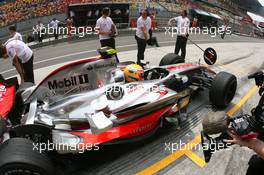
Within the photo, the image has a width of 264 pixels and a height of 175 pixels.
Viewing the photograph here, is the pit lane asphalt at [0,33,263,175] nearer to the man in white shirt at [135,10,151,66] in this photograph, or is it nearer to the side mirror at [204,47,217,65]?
the side mirror at [204,47,217,65]

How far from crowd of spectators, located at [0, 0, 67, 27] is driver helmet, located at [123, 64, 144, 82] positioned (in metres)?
16.2

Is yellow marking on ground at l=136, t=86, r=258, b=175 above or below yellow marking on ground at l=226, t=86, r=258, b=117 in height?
below

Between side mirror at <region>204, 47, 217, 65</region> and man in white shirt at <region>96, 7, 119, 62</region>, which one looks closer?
side mirror at <region>204, 47, 217, 65</region>

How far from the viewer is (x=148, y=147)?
4906 millimetres

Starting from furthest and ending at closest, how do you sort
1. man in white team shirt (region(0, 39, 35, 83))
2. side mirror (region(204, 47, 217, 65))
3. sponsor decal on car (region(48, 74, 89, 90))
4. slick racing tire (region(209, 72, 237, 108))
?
side mirror (region(204, 47, 217, 65)), man in white team shirt (region(0, 39, 35, 83)), slick racing tire (region(209, 72, 237, 108)), sponsor decal on car (region(48, 74, 89, 90))

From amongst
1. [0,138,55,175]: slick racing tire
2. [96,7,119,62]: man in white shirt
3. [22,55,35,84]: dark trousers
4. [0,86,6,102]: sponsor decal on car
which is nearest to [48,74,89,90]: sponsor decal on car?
[0,86,6,102]: sponsor decal on car

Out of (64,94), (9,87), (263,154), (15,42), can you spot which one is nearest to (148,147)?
(64,94)

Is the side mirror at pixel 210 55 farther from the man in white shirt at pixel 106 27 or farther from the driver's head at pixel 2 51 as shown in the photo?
the driver's head at pixel 2 51

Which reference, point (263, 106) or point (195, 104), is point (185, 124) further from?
point (263, 106)

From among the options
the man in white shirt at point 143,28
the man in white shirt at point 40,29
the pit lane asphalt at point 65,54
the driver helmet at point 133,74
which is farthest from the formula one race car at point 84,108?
the man in white shirt at point 40,29

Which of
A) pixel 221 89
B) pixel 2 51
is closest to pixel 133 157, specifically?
pixel 221 89

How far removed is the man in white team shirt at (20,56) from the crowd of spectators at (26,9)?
13.6 m

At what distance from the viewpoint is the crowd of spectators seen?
19938 mm

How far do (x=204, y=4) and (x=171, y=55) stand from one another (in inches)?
1296
